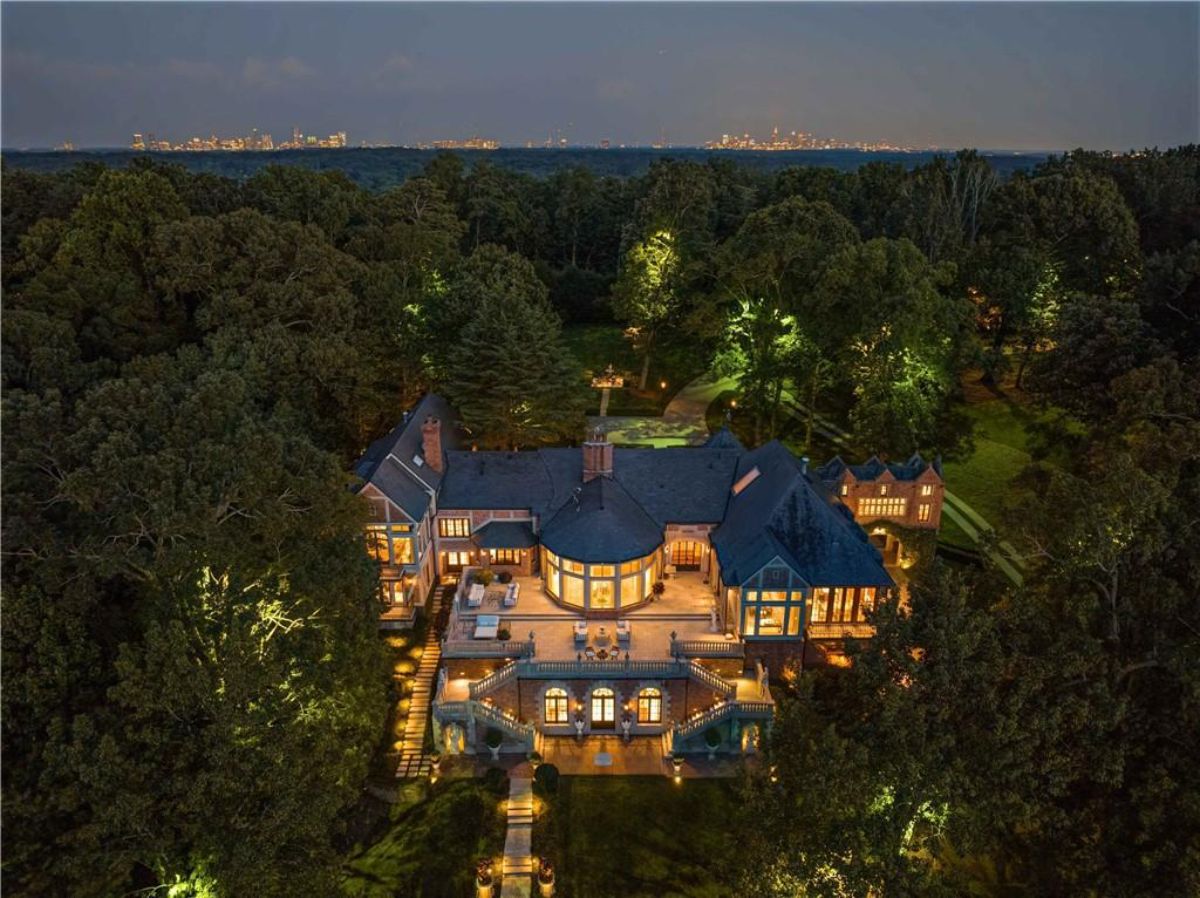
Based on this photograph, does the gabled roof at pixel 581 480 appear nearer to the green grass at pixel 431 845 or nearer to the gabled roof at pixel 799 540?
the gabled roof at pixel 799 540

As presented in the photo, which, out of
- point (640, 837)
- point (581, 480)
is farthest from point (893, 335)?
point (640, 837)

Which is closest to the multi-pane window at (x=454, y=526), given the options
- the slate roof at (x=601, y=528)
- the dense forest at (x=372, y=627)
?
the slate roof at (x=601, y=528)

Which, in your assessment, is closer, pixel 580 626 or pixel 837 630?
pixel 580 626

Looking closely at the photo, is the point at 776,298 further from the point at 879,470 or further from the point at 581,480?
the point at 581,480

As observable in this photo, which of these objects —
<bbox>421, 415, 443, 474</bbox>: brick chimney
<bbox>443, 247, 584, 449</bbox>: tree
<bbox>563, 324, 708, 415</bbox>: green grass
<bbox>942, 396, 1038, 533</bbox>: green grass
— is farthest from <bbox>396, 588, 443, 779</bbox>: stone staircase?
<bbox>942, 396, 1038, 533</bbox>: green grass

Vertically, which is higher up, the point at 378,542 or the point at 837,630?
the point at 378,542
